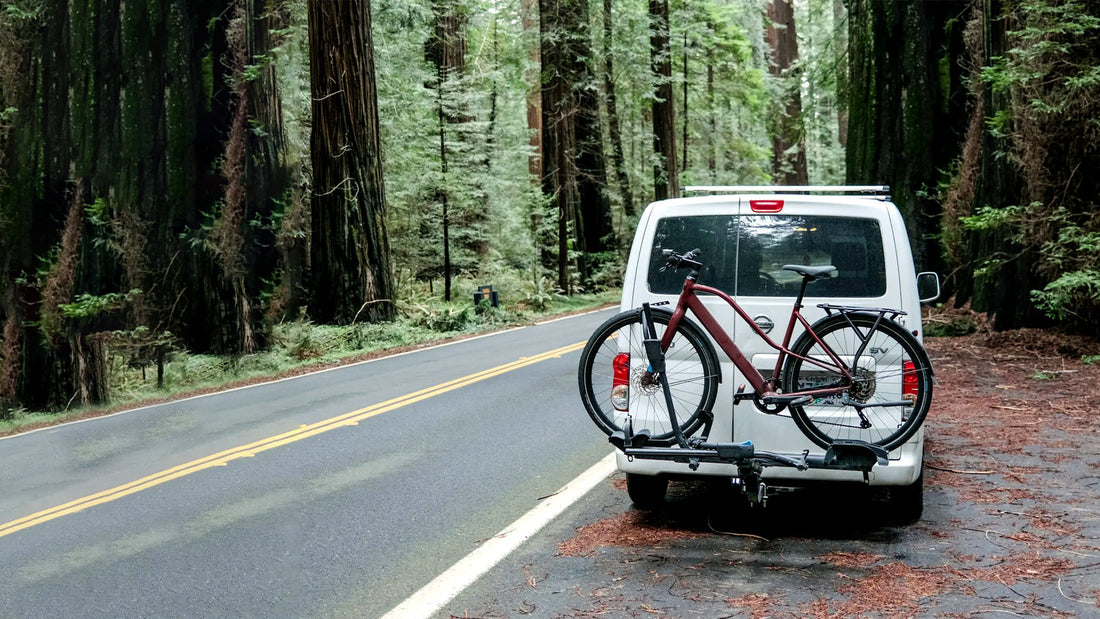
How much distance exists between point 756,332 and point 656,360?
2.08ft

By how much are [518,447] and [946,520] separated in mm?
4030

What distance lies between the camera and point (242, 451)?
9.49 metres

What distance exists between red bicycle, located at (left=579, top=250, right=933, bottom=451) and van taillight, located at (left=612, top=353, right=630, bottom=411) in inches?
5.1

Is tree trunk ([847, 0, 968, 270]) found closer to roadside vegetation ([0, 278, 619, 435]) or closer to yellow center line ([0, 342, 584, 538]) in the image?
yellow center line ([0, 342, 584, 538])

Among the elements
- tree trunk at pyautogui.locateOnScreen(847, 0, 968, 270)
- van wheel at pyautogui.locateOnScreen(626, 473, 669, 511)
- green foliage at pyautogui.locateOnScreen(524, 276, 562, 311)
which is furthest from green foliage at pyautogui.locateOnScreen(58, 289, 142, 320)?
van wheel at pyautogui.locateOnScreen(626, 473, 669, 511)

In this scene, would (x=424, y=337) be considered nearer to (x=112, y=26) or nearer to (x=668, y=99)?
(x=112, y=26)

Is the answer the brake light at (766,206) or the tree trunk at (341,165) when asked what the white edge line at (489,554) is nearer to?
the brake light at (766,206)

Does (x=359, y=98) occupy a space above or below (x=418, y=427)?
above

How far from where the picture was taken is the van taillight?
6035 millimetres

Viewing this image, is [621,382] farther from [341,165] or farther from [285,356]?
[341,165]

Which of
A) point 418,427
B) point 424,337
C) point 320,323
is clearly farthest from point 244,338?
point 418,427

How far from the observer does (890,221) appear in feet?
19.9

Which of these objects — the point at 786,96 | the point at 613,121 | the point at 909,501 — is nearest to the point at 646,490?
the point at 909,501

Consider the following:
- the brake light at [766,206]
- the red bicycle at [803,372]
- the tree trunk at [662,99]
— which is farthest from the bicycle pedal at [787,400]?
the tree trunk at [662,99]
